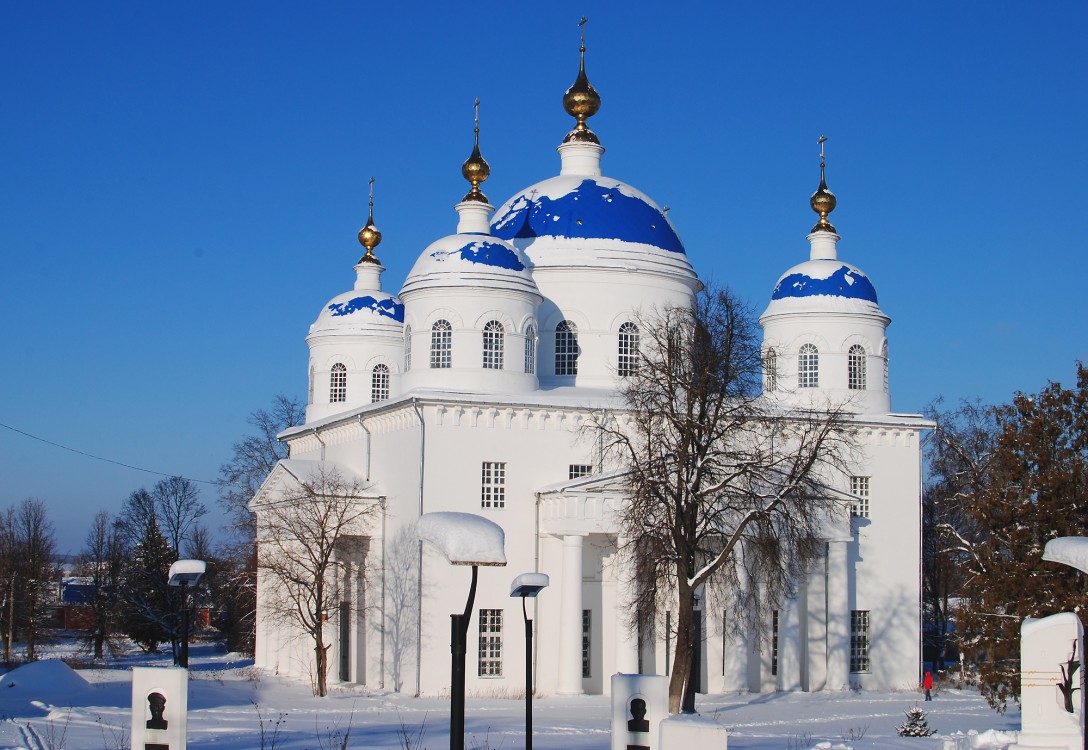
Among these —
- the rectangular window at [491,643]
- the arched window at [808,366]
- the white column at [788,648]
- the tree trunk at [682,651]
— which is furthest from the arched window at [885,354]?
the tree trunk at [682,651]

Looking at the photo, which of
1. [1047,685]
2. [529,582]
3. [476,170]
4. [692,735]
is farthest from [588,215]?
[692,735]

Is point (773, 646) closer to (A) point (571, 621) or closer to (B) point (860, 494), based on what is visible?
(B) point (860, 494)

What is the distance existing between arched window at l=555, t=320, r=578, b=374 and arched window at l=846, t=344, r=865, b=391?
24.3 feet

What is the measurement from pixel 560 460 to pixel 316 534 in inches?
227

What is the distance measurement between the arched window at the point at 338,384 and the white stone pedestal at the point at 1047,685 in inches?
1112

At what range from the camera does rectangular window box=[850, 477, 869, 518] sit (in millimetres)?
35844

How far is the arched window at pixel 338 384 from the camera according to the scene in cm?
4116

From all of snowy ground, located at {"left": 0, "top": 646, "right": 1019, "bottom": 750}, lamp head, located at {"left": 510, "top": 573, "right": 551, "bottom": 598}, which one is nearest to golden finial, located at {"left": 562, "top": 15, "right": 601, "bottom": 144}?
snowy ground, located at {"left": 0, "top": 646, "right": 1019, "bottom": 750}

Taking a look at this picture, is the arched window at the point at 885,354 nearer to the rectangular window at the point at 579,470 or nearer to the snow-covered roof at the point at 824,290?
the snow-covered roof at the point at 824,290

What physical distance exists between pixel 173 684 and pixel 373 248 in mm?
31898

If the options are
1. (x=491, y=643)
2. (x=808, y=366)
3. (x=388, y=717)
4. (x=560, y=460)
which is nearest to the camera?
(x=388, y=717)

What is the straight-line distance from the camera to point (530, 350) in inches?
1309

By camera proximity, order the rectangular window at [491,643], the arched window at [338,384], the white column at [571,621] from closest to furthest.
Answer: the white column at [571,621]
the rectangular window at [491,643]
the arched window at [338,384]

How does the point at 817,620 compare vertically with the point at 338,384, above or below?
below
